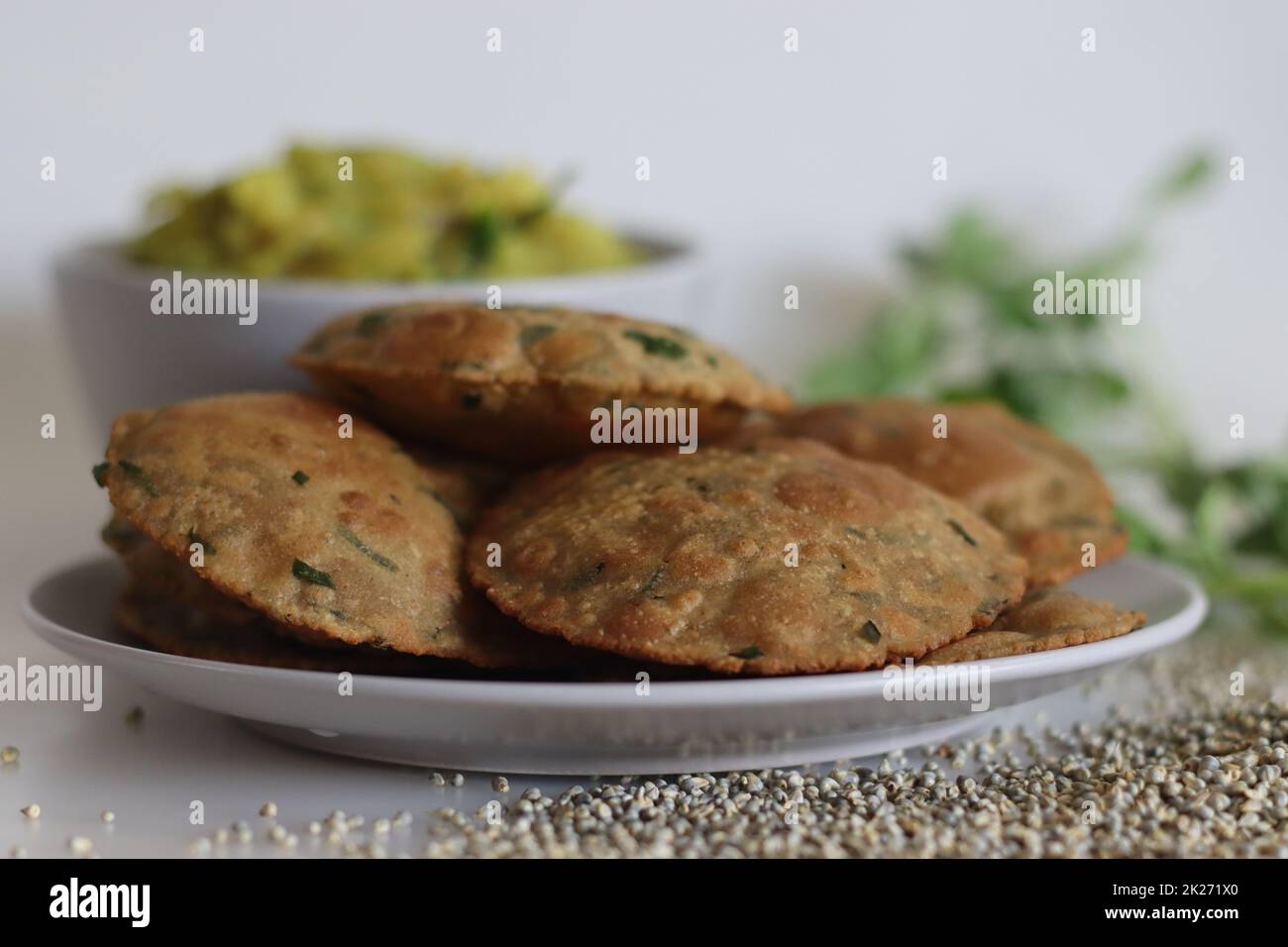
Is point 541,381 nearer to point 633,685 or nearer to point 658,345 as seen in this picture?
point 658,345

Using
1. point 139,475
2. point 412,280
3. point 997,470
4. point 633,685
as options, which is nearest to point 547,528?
point 633,685

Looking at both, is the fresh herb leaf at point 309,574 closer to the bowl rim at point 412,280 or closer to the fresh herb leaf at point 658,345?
the fresh herb leaf at point 658,345

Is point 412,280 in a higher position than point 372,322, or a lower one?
higher

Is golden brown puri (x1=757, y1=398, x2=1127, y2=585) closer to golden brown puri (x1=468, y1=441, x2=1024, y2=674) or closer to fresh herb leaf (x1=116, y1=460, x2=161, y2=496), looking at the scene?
golden brown puri (x1=468, y1=441, x2=1024, y2=674)

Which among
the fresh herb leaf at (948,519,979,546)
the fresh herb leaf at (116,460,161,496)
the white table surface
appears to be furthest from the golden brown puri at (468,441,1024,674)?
the fresh herb leaf at (116,460,161,496)

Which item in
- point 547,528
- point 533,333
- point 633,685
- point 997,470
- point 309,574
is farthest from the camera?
point 997,470

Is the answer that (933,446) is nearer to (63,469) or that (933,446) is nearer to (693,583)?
(693,583)

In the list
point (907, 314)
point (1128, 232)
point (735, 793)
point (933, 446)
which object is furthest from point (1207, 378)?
point (735, 793)
